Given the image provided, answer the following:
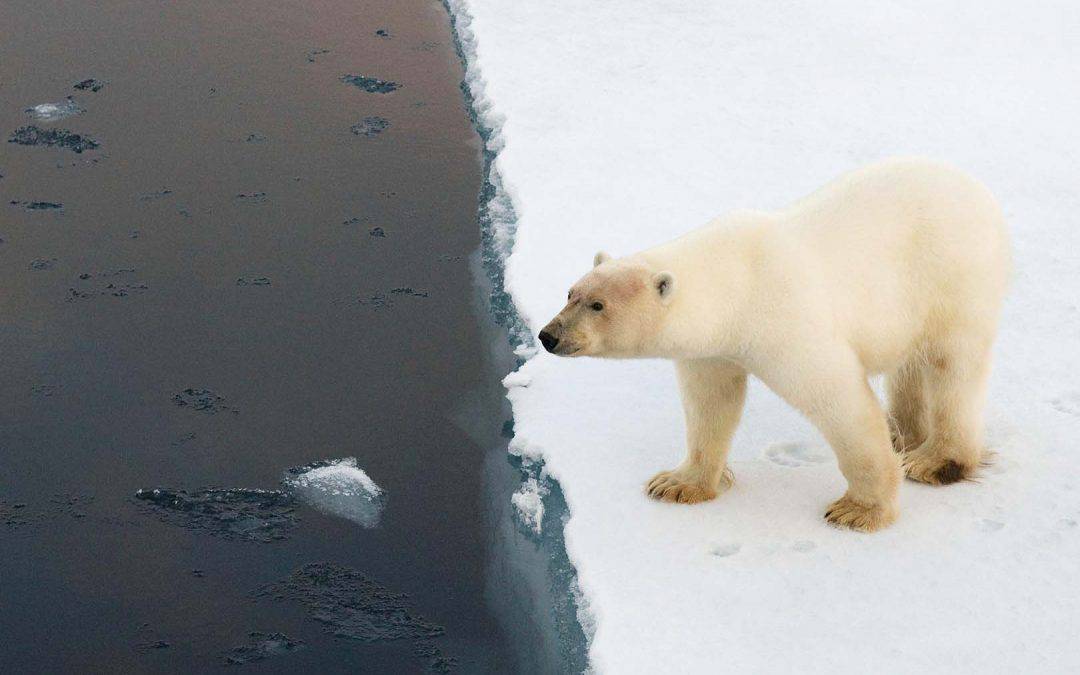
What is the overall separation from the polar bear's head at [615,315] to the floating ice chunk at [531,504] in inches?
35.5

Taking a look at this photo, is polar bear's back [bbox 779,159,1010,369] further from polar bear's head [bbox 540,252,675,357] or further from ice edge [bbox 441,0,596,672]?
ice edge [bbox 441,0,596,672]

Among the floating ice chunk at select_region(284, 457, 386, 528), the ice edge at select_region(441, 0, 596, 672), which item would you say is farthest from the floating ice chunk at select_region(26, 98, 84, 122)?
the floating ice chunk at select_region(284, 457, 386, 528)

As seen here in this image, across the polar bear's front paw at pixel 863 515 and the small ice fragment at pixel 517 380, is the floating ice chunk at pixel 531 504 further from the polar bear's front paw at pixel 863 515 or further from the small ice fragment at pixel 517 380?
the polar bear's front paw at pixel 863 515

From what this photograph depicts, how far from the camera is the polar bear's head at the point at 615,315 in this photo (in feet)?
13.0

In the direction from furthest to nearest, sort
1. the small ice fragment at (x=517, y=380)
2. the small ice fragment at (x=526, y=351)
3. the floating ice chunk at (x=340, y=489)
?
the small ice fragment at (x=526, y=351) → the small ice fragment at (x=517, y=380) → the floating ice chunk at (x=340, y=489)

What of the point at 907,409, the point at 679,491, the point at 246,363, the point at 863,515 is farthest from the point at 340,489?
the point at 907,409

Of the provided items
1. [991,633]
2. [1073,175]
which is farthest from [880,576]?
[1073,175]

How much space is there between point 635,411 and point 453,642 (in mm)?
1428

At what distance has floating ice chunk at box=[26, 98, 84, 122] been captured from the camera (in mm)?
8211

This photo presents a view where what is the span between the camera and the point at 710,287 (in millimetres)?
4059

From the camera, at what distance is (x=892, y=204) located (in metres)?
4.27

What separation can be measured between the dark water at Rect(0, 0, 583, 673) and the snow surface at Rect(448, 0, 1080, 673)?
338mm

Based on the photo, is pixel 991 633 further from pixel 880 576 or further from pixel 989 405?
pixel 989 405

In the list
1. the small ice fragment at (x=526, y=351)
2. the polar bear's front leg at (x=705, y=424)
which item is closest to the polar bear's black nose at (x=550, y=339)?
the polar bear's front leg at (x=705, y=424)
